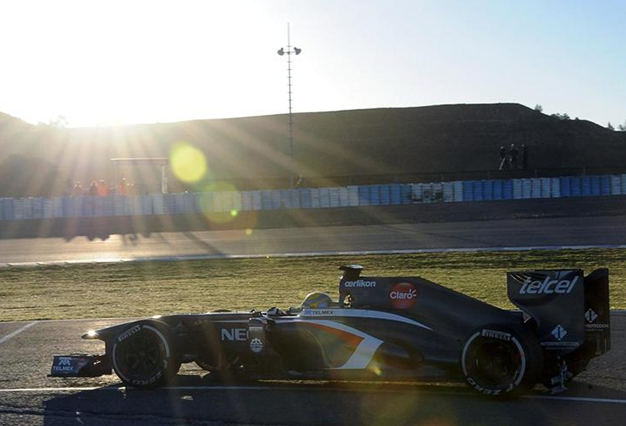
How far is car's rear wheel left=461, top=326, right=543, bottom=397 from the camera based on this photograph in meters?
7.16

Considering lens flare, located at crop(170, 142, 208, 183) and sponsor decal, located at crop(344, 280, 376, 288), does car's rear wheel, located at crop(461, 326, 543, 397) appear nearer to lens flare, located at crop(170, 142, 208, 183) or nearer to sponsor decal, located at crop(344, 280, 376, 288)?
sponsor decal, located at crop(344, 280, 376, 288)

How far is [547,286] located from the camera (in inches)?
299

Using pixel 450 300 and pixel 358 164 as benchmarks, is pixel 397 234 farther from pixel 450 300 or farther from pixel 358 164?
pixel 358 164

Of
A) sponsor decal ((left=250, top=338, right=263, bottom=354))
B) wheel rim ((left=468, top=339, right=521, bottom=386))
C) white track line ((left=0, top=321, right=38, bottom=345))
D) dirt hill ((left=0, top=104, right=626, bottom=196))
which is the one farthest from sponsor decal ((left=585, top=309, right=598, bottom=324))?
dirt hill ((left=0, top=104, right=626, bottom=196))

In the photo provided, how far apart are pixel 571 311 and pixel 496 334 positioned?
0.76 meters

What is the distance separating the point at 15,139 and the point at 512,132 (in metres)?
56.7

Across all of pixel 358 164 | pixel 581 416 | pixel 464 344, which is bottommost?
pixel 581 416

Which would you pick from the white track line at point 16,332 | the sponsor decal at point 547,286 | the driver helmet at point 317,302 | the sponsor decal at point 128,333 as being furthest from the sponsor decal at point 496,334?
the white track line at point 16,332

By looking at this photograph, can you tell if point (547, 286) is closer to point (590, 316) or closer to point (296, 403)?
point (590, 316)

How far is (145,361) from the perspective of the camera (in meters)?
8.45

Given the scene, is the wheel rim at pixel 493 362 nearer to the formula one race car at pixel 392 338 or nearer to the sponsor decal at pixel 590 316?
the formula one race car at pixel 392 338

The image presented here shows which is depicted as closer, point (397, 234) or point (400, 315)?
point (400, 315)

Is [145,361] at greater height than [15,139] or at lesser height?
lesser

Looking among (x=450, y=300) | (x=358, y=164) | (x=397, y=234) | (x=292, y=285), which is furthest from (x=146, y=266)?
(x=358, y=164)
